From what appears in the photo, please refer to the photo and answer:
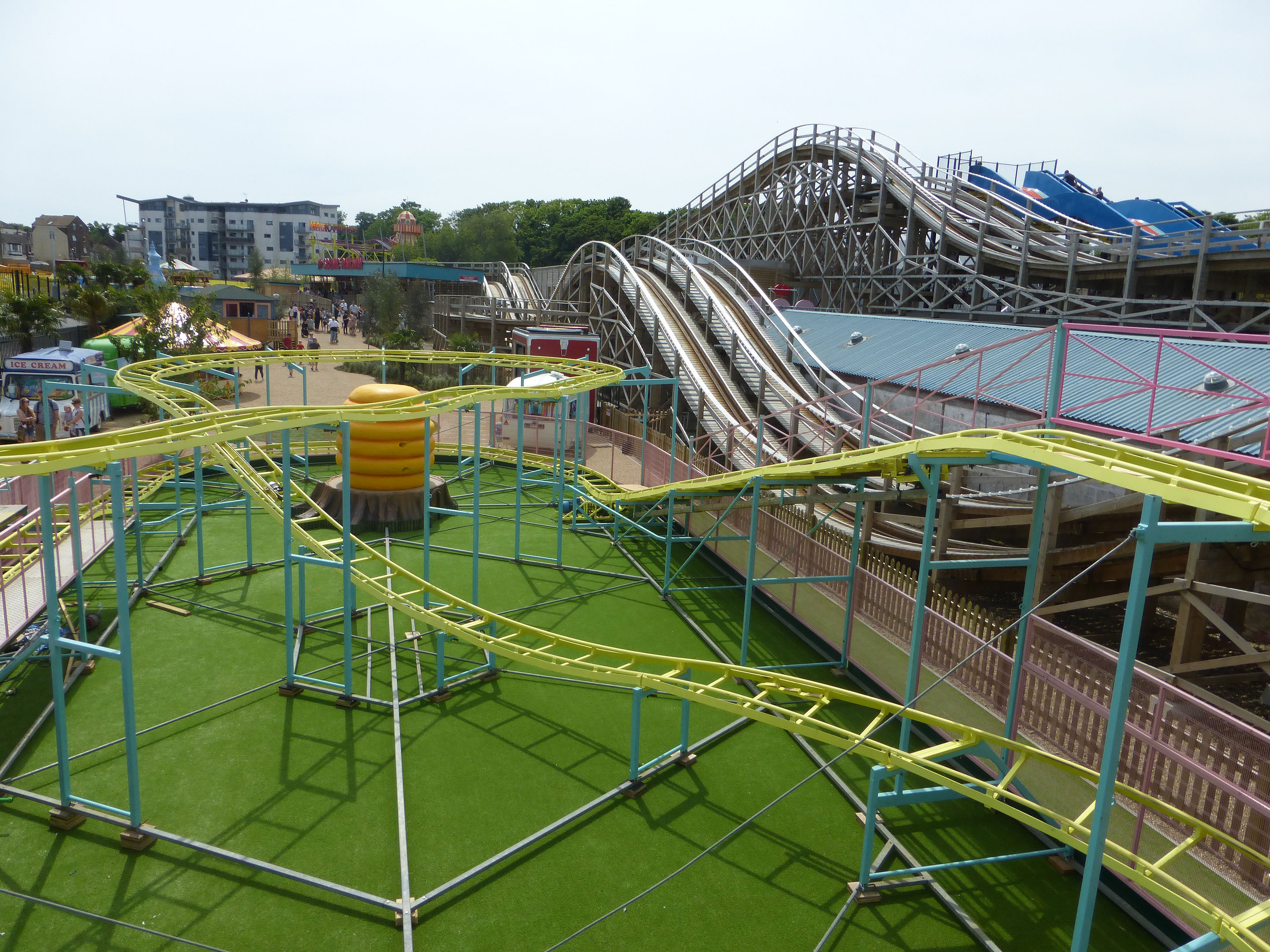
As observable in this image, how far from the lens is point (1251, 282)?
20859 mm

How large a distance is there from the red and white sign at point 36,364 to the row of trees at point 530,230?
2105 inches

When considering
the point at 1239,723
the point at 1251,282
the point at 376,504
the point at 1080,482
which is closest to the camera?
the point at 1239,723

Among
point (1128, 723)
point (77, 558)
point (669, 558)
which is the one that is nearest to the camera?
point (1128, 723)

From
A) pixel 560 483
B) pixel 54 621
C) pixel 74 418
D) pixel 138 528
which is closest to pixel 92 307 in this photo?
pixel 74 418

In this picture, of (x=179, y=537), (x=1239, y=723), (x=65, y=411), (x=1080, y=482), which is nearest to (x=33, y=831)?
(x=179, y=537)

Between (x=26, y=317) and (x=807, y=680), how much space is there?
31.8 m

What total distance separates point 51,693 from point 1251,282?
82.7 ft

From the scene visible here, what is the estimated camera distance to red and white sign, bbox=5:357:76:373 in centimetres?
2378

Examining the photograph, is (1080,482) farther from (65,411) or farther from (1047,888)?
(65,411)

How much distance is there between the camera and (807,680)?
10.3 metres

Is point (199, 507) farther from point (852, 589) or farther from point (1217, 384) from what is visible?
point (1217, 384)

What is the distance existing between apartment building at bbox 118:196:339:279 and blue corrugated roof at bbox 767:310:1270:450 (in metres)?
124

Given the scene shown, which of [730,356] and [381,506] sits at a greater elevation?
Result: [730,356]

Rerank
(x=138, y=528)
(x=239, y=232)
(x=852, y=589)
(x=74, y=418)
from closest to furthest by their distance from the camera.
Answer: (x=852, y=589) < (x=138, y=528) < (x=74, y=418) < (x=239, y=232)
